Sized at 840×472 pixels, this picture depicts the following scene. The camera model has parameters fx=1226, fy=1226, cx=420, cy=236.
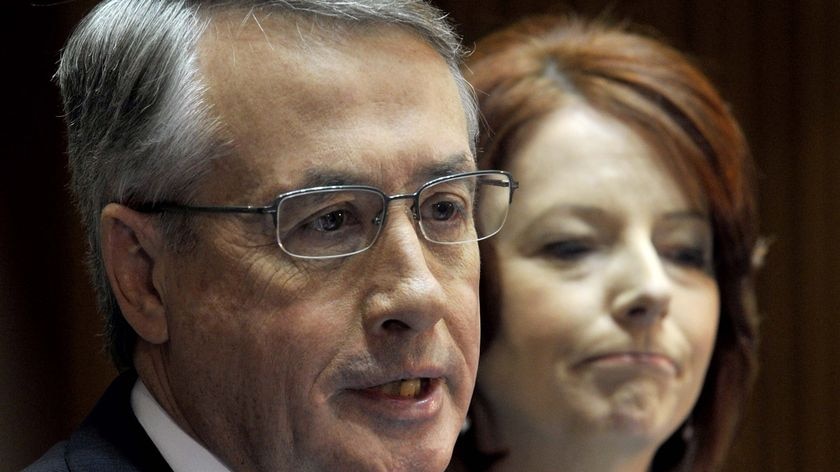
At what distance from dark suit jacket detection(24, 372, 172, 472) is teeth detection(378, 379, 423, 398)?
32cm

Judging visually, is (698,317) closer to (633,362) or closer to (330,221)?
(633,362)

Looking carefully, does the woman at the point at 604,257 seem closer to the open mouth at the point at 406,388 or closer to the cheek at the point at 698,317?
the cheek at the point at 698,317

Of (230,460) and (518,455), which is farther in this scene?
(518,455)

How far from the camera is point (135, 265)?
167 centimetres

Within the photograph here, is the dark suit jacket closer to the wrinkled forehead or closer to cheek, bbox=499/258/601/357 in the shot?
the wrinkled forehead

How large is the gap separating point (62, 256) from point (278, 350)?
56.6 inches

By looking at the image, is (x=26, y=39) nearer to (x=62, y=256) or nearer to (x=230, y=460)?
(x=62, y=256)

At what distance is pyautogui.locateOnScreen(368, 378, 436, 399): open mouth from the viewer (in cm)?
161

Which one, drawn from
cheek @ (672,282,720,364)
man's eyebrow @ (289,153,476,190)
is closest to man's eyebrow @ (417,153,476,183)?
man's eyebrow @ (289,153,476,190)

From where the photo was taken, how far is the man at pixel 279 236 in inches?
62.4

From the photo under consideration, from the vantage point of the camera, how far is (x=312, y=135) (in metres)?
1.59

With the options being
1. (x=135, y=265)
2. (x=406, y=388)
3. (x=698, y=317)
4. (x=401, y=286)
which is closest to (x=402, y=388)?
(x=406, y=388)

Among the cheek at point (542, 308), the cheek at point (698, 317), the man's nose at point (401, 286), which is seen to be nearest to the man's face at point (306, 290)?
the man's nose at point (401, 286)

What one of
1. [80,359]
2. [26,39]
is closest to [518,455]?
[80,359]
